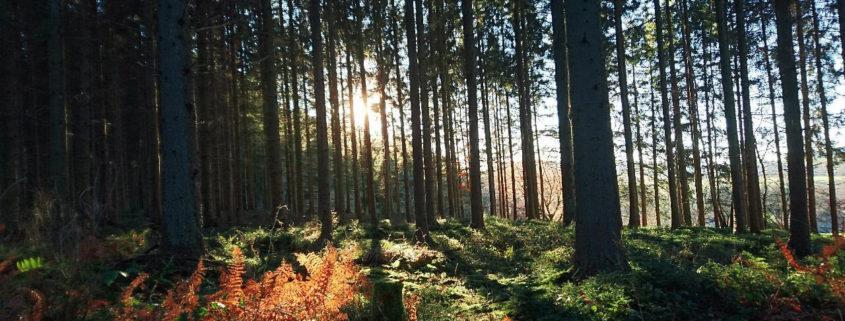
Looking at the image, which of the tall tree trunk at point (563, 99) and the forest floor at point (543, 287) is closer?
the forest floor at point (543, 287)

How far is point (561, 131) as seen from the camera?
12.4 metres

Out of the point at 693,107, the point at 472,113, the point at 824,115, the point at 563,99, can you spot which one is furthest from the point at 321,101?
the point at 824,115

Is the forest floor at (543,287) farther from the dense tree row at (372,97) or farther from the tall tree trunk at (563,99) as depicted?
the tall tree trunk at (563,99)

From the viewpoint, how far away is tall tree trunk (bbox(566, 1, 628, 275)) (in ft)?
20.4

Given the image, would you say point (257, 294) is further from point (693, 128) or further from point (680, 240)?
point (693, 128)

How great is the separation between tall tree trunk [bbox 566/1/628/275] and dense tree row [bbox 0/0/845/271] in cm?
2

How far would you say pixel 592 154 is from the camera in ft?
20.6

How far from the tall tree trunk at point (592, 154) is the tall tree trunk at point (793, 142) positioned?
15.5ft

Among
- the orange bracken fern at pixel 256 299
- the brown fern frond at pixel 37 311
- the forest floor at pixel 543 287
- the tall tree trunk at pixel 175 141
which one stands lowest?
the forest floor at pixel 543 287

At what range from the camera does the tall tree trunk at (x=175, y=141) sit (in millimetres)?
6305

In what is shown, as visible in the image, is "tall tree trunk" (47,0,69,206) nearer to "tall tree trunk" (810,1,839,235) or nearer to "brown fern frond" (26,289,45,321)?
"brown fern frond" (26,289,45,321)

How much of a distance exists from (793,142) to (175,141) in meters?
11.1

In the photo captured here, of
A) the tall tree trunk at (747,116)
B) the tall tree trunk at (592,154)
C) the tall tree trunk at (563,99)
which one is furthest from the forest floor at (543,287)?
the tall tree trunk at (747,116)

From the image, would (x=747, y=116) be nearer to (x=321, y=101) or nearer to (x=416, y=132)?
(x=416, y=132)
